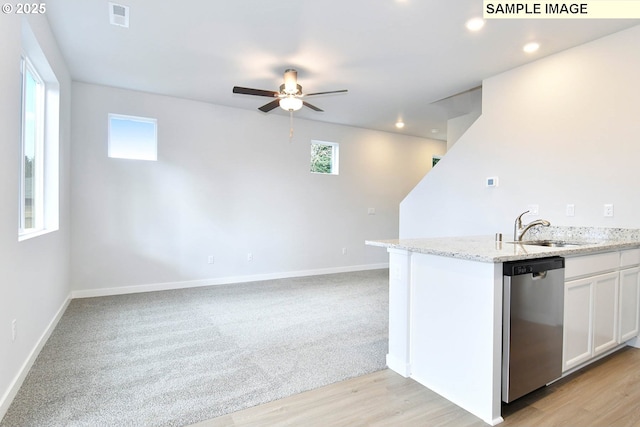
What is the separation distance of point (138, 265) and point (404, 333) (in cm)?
400

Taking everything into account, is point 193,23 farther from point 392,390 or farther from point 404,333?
point 392,390

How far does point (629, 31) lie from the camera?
9.35ft

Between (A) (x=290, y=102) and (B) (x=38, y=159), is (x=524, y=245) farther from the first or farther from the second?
(B) (x=38, y=159)

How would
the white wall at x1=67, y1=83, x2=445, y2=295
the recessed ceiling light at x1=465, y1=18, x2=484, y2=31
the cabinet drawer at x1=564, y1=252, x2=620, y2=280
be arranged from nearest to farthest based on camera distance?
1. the cabinet drawer at x1=564, y1=252, x2=620, y2=280
2. the recessed ceiling light at x1=465, y1=18, x2=484, y2=31
3. the white wall at x1=67, y1=83, x2=445, y2=295

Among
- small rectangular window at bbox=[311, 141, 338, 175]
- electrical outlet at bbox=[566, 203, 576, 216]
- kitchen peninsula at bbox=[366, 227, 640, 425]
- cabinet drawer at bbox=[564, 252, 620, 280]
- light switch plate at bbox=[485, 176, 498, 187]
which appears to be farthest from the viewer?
small rectangular window at bbox=[311, 141, 338, 175]

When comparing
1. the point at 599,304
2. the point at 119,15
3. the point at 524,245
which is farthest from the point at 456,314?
the point at 119,15

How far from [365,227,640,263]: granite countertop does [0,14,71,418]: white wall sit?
2.34 m

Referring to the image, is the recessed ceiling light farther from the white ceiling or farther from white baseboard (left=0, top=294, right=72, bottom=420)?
white baseboard (left=0, top=294, right=72, bottom=420)

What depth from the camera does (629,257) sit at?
2668mm

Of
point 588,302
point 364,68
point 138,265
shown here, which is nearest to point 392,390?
point 588,302

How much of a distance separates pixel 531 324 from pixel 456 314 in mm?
436

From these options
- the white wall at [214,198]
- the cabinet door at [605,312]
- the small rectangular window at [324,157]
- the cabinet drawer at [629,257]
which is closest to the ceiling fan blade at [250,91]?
the white wall at [214,198]

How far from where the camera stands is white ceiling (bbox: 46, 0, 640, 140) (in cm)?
269

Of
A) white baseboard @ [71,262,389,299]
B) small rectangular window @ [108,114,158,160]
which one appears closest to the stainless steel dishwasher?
white baseboard @ [71,262,389,299]
